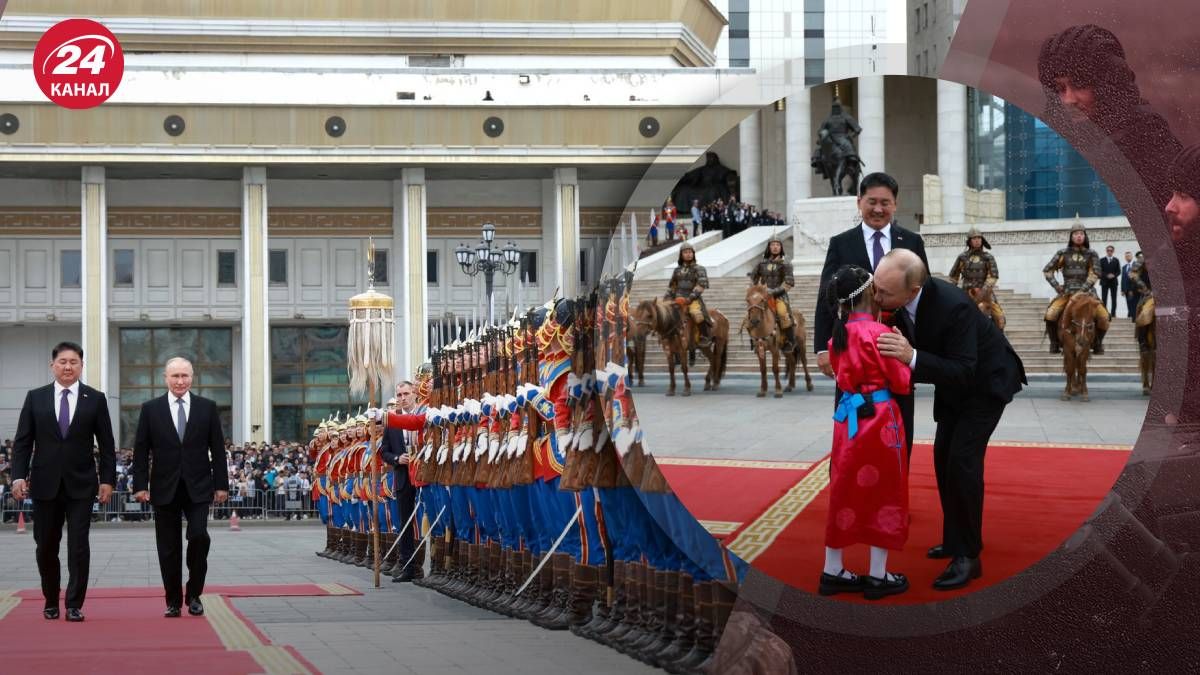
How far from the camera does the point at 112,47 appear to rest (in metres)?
4.82

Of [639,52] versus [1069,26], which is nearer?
[1069,26]

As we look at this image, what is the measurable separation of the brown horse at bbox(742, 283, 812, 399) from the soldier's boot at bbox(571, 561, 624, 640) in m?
2.07

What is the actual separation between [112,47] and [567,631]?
242cm

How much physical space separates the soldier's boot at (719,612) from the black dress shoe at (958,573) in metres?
0.62

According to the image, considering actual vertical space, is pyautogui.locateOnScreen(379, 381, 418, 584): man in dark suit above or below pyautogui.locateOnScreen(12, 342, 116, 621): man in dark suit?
below

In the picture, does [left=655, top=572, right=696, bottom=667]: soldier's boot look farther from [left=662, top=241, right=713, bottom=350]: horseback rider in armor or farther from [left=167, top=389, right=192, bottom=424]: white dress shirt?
[left=167, top=389, right=192, bottom=424]: white dress shirt

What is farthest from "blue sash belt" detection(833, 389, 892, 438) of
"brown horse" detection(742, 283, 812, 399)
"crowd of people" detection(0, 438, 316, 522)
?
"crowd of people" detection(0, 438, 316, 522)

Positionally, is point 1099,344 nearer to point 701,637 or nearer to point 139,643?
point 701,637

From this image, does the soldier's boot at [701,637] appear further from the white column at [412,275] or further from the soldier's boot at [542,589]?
the white column at [412,275]

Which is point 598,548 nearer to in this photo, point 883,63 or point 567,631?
point 567,631

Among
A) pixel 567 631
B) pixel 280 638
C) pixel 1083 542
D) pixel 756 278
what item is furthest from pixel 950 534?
pixel 567 631

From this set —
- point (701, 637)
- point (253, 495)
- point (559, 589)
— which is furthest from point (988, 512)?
point (253, 495)

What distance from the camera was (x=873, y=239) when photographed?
11.4 ft

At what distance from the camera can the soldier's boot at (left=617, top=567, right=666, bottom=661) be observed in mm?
4969
